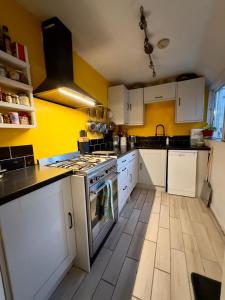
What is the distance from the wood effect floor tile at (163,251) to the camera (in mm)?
1218

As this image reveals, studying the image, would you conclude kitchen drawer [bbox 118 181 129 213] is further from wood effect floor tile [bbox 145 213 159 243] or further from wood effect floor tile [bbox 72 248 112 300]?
wood effect floor tile [bbox 72 248 112 300]

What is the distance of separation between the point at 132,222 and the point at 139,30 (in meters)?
2.33

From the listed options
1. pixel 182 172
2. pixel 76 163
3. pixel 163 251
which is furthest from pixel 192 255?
pixel 76 163

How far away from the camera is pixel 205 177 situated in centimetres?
229

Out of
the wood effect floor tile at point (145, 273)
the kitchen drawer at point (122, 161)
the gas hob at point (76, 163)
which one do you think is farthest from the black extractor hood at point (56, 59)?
the wood effect floor tile at point (145, 273)

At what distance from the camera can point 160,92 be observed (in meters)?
2.70

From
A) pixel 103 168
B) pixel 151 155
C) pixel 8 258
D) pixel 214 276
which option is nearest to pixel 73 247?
pixel 8 258

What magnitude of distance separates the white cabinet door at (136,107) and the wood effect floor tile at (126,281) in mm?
2440

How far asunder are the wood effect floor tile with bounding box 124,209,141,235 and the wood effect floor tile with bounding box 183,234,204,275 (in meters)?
0.59

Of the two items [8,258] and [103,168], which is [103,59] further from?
[8,258]

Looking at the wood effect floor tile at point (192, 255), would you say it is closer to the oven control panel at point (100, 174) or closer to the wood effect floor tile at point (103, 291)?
the wood effect floor tile at point (103, 291)

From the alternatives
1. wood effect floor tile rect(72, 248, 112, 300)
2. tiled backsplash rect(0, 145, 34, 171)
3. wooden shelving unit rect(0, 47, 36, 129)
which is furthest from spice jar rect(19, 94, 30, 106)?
wood effect floor tile rect(72, 248, 112, 300)

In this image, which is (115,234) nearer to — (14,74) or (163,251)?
(163,251)

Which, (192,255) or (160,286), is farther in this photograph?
(192,255)
